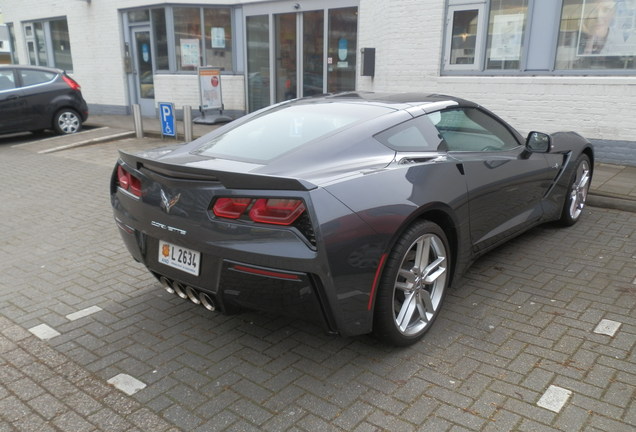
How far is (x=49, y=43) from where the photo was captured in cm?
1789

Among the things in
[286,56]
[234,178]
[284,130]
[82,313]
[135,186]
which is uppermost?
[286,56]

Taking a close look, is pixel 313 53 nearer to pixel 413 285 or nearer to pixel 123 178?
pixel 123 178

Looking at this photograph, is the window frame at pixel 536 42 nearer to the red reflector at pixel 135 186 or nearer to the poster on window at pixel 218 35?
the poster on window at pixel 218 35

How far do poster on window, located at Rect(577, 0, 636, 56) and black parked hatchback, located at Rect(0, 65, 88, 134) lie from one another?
35.0 feet

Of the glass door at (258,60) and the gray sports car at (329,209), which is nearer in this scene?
the gray sports car at (329,209)

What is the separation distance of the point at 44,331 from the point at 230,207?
169 centimetres

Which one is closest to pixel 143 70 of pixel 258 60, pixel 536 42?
pixel 258 60

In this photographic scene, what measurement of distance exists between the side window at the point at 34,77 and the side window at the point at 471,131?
10816 millimetres

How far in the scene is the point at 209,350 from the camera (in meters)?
3.16

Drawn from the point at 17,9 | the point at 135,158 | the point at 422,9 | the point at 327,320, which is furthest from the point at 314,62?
the point at 17,9

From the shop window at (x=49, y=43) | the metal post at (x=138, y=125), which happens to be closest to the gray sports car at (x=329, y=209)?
the metal post at (x=138, y=125)

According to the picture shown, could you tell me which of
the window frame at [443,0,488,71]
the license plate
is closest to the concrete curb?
the window frame at [443,0,488,71]

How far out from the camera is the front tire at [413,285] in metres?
2.90

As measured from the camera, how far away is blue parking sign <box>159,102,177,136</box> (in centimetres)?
1106
